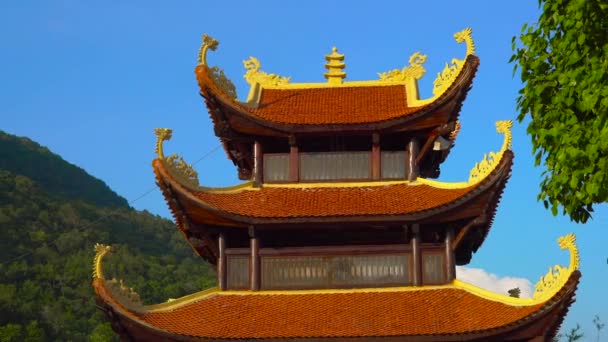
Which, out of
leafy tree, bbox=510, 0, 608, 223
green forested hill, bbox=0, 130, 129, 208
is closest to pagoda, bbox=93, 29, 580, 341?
leafy tree, bbox=510, 0, 608, 223

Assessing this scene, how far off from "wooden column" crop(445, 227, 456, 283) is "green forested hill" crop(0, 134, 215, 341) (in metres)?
61.5

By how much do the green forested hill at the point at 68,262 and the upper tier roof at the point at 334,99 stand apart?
5730cm

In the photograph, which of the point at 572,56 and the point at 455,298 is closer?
the point at 572,56

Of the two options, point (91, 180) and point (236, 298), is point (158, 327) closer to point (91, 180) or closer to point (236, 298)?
point (236, 298)

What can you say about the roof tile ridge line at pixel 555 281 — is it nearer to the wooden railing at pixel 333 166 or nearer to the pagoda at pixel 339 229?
the pagoda at pixel 339 229

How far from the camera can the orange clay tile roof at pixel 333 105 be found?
81.3 ft

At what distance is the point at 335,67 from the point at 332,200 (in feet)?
19.6

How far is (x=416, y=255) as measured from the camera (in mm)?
22734

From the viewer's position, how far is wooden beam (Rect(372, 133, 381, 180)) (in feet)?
80.1

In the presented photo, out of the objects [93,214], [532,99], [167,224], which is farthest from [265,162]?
[167,224]

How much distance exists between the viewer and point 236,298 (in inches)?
880

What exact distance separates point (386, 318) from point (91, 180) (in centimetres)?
14606

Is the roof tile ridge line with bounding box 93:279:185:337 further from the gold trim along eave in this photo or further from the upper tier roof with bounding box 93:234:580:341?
the gold trim along eave

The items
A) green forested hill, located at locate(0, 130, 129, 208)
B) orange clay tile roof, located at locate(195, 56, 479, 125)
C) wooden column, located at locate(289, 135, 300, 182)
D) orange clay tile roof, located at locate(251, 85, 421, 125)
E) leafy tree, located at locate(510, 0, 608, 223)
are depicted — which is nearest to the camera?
leafy tree, located at locate(510, 0, 608, 223)
